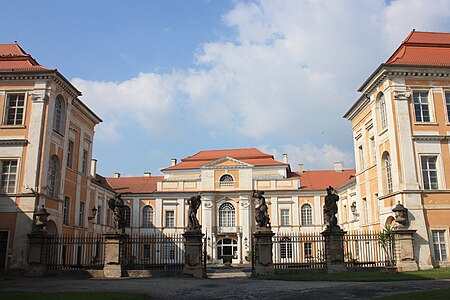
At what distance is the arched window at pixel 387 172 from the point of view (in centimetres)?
2498

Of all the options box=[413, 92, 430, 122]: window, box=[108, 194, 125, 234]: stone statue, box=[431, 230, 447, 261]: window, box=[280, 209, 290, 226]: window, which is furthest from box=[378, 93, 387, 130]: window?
box=[280, 209, 290, 226]: window

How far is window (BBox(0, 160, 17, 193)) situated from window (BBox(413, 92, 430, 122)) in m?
21.8

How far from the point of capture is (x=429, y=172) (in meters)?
23.3

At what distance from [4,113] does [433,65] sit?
2355cm

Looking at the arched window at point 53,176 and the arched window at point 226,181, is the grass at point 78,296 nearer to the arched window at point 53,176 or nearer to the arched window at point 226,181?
the arched window at point 53,176

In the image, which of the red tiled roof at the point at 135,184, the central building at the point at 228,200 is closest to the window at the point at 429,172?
the central building at the point at 228,200

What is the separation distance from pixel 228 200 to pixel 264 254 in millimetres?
26154

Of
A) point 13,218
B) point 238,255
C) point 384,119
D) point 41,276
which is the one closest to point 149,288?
point 41,276

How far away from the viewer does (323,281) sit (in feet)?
53.4

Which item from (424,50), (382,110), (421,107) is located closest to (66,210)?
(382,110)

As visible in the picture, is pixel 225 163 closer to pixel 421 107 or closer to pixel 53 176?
pixel 53 176

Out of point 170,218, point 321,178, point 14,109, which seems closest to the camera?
point 14,109

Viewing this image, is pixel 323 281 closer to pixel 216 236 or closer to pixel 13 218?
pixel 13 218

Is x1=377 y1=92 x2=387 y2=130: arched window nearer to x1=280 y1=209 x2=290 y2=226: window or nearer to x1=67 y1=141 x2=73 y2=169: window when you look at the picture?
x1=67 y1=141 x2=73 y2=169: window
